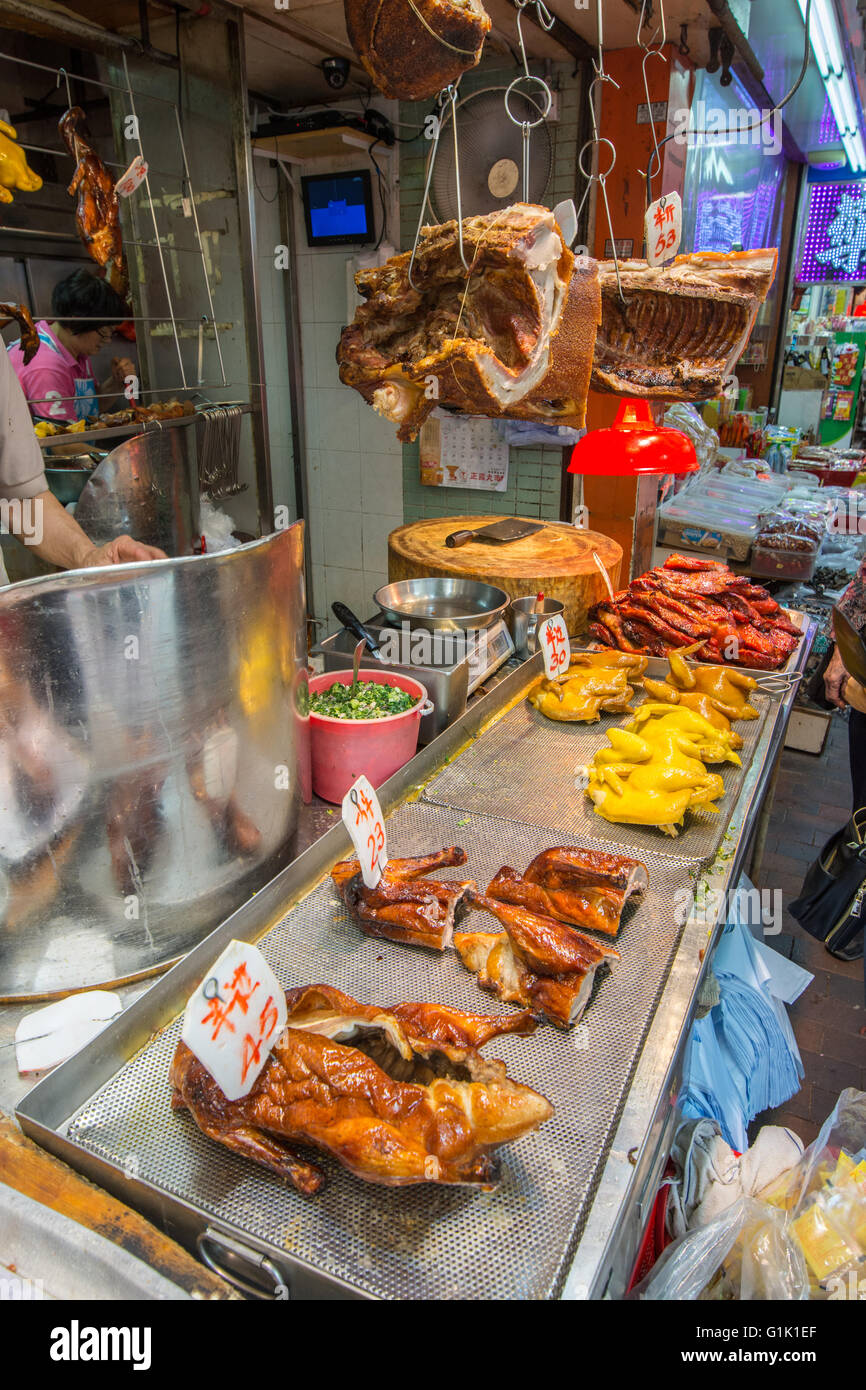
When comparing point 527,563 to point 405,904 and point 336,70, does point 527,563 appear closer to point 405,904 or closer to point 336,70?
point 405,904

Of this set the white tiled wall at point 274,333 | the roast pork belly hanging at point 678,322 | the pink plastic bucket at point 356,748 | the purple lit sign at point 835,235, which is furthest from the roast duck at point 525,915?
the purple lit sign at point 835,235

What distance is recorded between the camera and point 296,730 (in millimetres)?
1749

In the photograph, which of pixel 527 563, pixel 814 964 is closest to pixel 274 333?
pixel 527 563

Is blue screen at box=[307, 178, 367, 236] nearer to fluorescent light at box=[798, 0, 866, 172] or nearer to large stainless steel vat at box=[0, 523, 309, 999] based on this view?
fluorescent light at box=[798, 0, 866, 172]

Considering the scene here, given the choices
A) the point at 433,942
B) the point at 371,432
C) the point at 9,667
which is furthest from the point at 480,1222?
the point at 371,432

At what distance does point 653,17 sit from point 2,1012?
15.9 feet

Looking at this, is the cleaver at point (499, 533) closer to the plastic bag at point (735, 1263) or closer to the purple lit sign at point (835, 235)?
the plastic bag at point (735, 1263)

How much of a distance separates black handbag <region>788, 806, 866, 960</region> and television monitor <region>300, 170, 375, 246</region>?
4487 millimetres

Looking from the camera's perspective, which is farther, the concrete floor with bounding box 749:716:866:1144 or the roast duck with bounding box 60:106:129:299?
the roast duck with bounding box 60:106:129:299

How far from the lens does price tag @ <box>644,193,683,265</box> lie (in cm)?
260

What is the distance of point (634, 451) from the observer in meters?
2.59

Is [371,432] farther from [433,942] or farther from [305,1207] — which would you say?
[305,1207]

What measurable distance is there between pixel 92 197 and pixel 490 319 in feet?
8.64

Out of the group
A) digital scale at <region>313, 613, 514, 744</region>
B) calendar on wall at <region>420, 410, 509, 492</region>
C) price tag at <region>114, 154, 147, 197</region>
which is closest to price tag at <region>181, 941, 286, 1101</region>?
digital scale at <region>313, 613, 514, 744</region>
